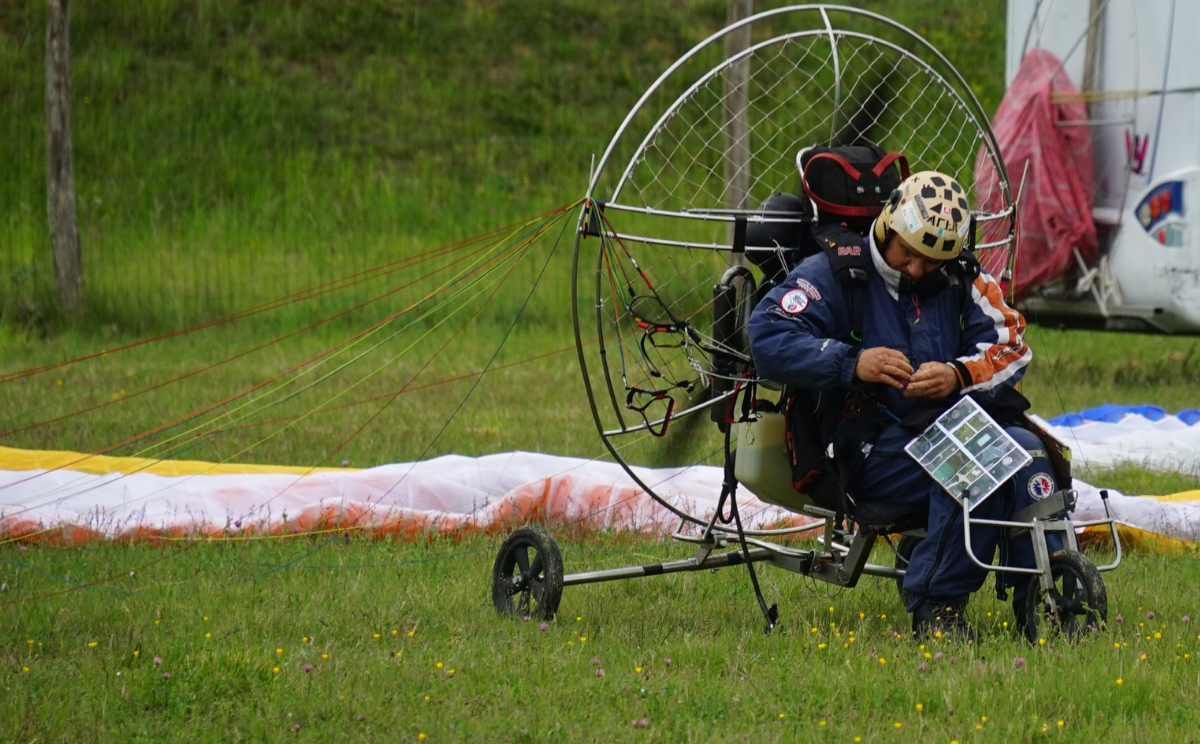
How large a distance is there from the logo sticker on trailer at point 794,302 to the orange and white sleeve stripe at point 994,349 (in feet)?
1.85

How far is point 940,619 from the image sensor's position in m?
4.73

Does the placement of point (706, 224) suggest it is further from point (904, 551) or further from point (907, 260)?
point (907, 260)

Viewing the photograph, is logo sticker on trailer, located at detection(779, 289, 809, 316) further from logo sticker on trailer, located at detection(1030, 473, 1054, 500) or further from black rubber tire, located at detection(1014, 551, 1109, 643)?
black rubber tire, located at detection(1014, 551, 1109, 643)

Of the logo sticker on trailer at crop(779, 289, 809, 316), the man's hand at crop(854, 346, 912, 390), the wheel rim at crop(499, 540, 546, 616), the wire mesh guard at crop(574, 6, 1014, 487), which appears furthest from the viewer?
the wheel rim at crop(499, 540, 546, 616)

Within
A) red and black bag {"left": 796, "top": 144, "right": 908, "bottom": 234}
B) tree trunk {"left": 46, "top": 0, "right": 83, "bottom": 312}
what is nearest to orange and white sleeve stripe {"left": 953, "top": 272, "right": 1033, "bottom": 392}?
red and black bag {"left": 796, "top": 144, "right": 908, "bottom": 234}

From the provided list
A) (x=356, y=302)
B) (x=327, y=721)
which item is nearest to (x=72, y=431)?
(x=327, y=721)

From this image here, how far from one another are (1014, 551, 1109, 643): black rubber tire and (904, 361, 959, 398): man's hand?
26.0 inches

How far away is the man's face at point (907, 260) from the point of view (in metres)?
4.82

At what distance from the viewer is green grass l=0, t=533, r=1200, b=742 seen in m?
3.91

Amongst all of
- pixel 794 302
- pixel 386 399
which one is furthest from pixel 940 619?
pixel 386 399

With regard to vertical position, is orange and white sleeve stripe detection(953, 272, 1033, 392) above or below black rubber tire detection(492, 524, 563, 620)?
above

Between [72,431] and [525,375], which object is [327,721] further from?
[525,375]

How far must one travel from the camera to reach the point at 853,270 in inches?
191

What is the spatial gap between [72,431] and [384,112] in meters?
13.1
